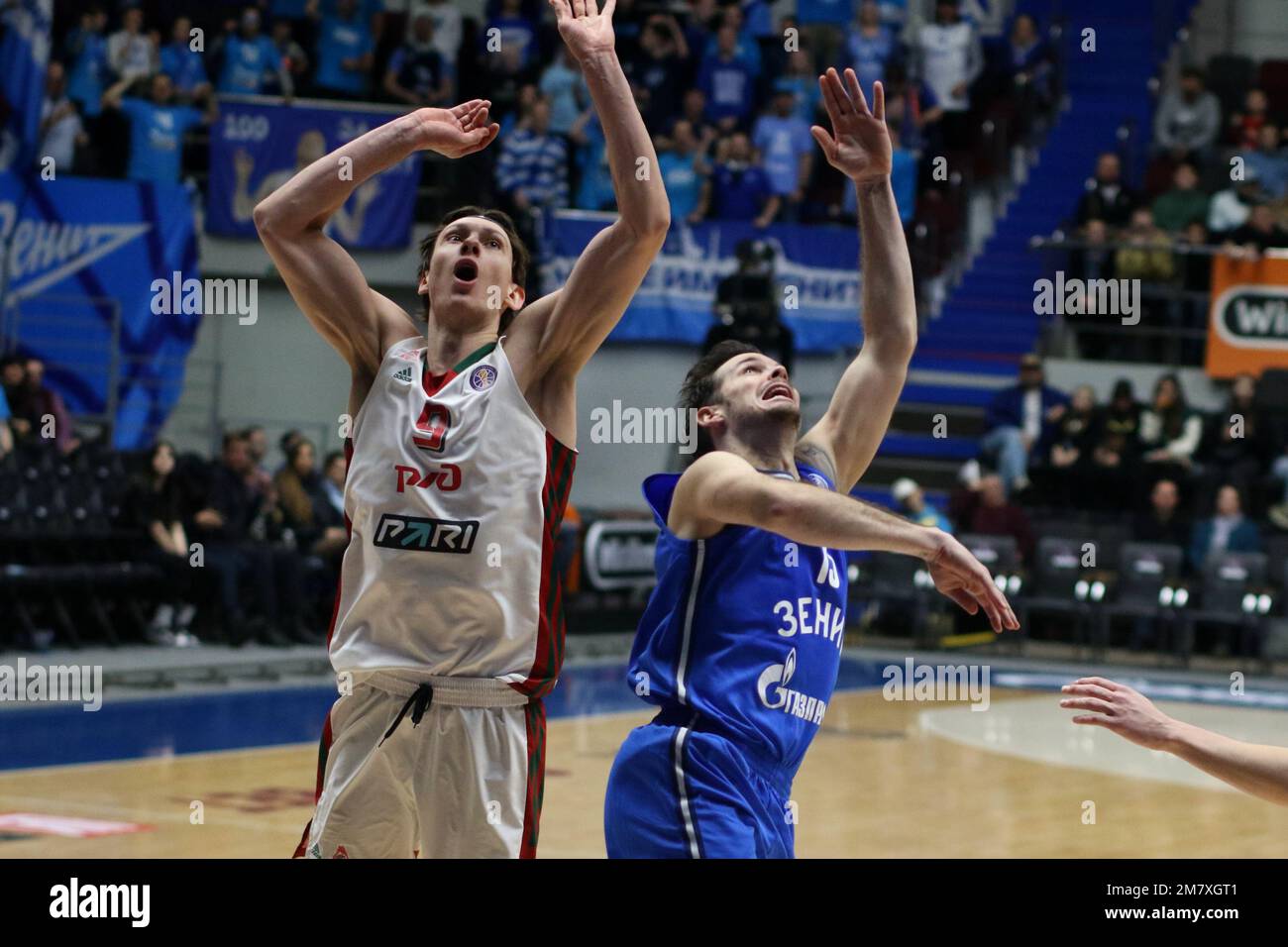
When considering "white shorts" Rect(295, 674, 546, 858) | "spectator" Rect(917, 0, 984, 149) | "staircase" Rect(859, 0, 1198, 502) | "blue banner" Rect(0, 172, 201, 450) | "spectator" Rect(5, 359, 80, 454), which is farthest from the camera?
"spectator" Rect(917, 0, 984, 149)

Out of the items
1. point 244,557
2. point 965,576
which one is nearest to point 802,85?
point 244,557

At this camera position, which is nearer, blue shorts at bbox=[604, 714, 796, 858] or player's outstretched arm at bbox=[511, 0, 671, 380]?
blue shorts at bbox=[604, 714, 796, 858]

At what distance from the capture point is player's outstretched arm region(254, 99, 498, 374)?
441 centimetres

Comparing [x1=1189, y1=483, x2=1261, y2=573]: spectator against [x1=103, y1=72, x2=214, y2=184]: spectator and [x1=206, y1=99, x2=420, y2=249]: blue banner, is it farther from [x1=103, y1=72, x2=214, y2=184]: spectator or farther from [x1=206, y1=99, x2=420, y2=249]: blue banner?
[x1=103, y1=72, x2=214, y2=184]: spectator

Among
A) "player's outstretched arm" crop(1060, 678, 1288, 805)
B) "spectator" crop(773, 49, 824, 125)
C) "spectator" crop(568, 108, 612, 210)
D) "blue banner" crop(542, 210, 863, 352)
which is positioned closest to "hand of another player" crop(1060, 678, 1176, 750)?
"player's outstretched arm" crop(1060, 678, 1288, 805)

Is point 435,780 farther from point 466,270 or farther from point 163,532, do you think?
point 163,532

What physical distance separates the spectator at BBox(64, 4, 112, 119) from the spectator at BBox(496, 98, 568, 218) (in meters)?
3.88

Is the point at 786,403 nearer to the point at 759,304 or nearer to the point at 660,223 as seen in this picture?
the point at 660,223

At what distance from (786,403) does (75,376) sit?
12.5 meters

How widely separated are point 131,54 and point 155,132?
1.13 meters

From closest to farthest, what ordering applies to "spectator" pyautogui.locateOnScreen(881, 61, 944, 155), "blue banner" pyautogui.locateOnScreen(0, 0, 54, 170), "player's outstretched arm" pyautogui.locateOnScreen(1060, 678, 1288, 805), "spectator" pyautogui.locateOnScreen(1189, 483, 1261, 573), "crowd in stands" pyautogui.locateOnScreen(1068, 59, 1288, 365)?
"player's outstretched arm" pyautogui.locateOnScreen(1060, 678, 1288, 805)
"blue banner" pyautogui.locateOnScreen(0, 0, 54, 170)
"spectator" pyautogui.locateOnScreen(1189, 483, 1261, 573)
"crowd in stands" pyautogui.locateOnScreen(1068, 59, 1288, 365)
"spectator" pyautogui.locateOnScreen(881, 61, 944, 155)

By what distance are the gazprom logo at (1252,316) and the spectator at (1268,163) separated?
2.08m

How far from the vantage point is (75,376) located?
51.9 feet
